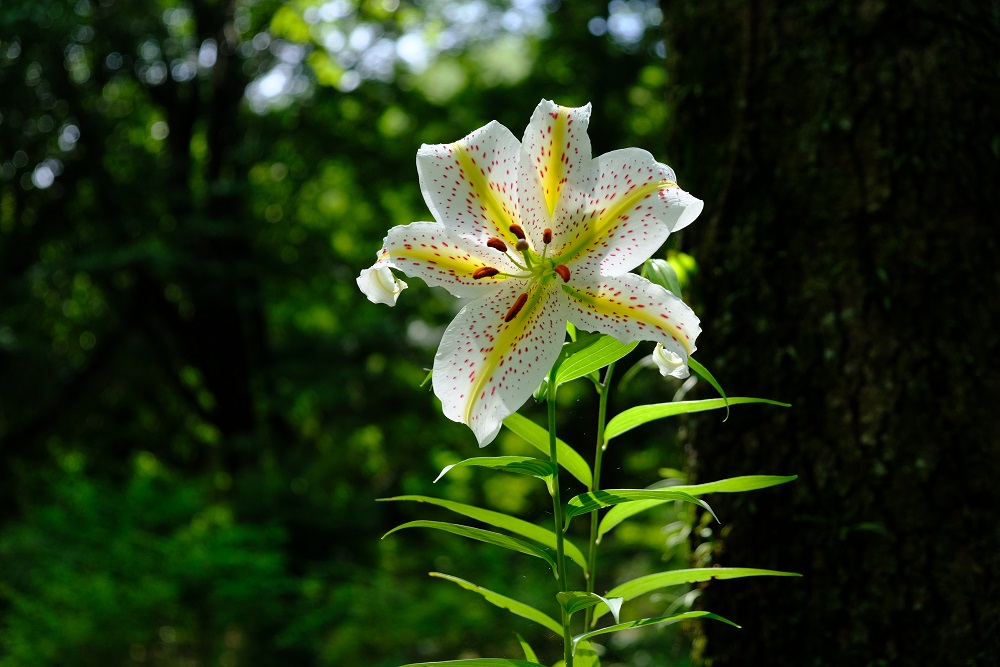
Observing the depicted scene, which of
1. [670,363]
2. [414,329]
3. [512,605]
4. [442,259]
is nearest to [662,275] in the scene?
[670,363]

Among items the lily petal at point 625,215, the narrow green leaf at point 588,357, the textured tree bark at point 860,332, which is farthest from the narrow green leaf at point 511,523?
Result: the textured tree bark at point 860,332

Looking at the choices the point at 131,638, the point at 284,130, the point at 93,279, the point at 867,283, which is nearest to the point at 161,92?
the point at 284,130

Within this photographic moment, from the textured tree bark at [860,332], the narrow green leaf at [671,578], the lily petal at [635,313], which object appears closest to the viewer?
the lily petal at [635,313]

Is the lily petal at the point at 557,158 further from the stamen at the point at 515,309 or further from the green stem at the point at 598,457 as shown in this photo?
the green stem at the point at 598,457

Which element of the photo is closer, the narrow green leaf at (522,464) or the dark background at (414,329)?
the narrow green leaf at (522,464)

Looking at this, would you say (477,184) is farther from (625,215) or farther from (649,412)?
(649,412)
